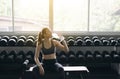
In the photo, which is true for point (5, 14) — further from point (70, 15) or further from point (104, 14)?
point (104, 14)

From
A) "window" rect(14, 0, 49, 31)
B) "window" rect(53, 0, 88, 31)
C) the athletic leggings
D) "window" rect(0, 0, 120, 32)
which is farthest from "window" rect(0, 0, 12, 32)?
the athletic leggings

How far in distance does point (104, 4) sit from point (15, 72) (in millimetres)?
2605

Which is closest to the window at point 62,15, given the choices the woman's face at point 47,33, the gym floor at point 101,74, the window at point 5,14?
the window at point 5,14

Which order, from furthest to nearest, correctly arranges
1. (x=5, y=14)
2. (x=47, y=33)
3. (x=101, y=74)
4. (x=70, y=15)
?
1. (x=70, y=15)
2. (x=5, y=14)
3. (x=101, y=74)
4. (x=47, y=33)

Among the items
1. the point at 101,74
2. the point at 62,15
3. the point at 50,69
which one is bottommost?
the point at 101,74

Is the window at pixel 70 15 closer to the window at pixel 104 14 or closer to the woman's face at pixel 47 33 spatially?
the window at pixel 104 14

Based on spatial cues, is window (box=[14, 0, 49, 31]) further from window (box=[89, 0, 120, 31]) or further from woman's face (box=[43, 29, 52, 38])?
woman's face (box=[43, 29, 52, 38])

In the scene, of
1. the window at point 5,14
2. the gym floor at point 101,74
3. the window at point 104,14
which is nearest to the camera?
the gym floor at point 101,74

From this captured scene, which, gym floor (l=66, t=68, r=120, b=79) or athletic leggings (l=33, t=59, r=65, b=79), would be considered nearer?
athletic leggings (l=33, t=59, r=65, b=79)

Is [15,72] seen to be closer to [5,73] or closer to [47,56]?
[5,73]

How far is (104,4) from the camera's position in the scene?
5.81m

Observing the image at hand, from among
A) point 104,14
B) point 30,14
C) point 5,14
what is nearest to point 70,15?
point 104,14

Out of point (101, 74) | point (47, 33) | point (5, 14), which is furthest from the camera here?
point (5, 14)

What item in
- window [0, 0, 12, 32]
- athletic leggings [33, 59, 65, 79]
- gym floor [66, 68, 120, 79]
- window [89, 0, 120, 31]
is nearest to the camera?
athletic leggings [33, 59, 65, 79]
